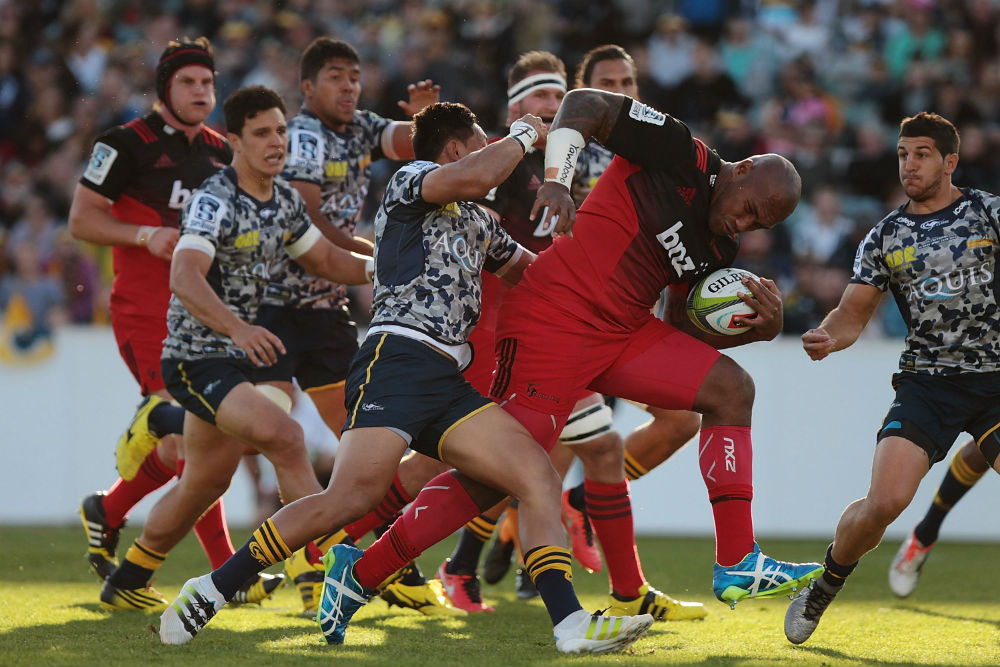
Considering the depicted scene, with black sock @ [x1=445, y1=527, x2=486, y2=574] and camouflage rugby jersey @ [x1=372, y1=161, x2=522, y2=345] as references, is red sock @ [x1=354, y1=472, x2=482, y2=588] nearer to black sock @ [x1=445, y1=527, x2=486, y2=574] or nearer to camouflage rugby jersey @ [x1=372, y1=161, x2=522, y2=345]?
camouflage rugby jersey @ [x1=372, y1=161, x2=522, y2=345]

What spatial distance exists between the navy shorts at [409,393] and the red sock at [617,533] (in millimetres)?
1310

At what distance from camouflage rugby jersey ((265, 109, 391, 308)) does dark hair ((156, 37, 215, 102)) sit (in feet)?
1.97

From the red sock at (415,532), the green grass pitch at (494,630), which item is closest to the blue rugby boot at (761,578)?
the green grass pitch at (494,630)

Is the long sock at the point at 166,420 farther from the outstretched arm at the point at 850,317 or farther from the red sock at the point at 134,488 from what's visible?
the outstretched arm at the point at 850,317

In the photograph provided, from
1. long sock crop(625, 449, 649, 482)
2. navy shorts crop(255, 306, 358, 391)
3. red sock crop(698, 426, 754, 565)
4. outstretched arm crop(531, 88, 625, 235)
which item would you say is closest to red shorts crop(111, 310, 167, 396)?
navy shorts crop(255, 306, 358, 391)

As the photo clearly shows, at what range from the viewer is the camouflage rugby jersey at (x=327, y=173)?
21.6 ft

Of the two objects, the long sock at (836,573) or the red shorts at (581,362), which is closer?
the red shorts at (581,362)

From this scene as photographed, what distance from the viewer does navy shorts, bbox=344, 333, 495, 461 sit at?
4.73 m

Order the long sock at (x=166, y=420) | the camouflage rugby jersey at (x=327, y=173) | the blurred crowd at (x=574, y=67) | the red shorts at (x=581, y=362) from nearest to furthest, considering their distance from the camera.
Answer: the red shorts at (x=581, y=362) → the long sock at (x=166, y=420) → the camouflage rugby jersey at (x=327, y=173) → the blurred crowd at (x=574, y=67)

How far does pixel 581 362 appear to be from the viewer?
5.16m

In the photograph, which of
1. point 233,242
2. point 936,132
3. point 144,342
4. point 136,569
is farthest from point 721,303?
point 144,342

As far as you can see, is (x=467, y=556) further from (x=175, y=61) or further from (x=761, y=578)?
Result: (x=175, y=61)

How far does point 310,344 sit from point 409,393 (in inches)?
87.5

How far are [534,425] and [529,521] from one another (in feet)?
1.54
